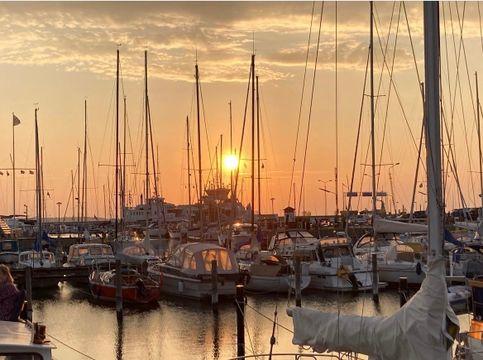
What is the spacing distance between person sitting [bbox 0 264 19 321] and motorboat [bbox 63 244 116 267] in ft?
102

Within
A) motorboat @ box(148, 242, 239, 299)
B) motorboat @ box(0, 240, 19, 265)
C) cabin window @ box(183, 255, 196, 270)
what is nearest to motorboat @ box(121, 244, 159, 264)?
motorboat @ box(0, 240, 19, 265)

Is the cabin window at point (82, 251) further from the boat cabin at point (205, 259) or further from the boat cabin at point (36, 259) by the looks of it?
the boat cabin at point (205, 259)

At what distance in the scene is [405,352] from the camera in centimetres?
945

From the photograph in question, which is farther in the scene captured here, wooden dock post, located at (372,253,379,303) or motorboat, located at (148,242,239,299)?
motorboat, located at (148,242,239,299)

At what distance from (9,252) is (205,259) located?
22.8 m

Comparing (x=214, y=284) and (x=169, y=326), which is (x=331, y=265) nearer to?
(x=214, y=284)

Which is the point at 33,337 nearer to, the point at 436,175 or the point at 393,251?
the point at 436,175

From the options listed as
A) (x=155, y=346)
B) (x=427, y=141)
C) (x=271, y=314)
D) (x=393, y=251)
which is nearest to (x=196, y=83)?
(x=393, y=251)

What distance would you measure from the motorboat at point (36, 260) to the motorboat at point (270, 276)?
1379 cm

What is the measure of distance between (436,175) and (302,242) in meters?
34.1

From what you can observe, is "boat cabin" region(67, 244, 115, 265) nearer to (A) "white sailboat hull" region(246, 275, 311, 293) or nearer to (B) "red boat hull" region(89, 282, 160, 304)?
(B) "red boat hull" region(89, 282, 160, 304)

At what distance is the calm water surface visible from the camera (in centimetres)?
2434

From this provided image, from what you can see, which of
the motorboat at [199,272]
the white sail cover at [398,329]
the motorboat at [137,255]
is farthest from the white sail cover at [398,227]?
the motorboat at [137,255]

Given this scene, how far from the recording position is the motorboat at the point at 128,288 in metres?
33.5
